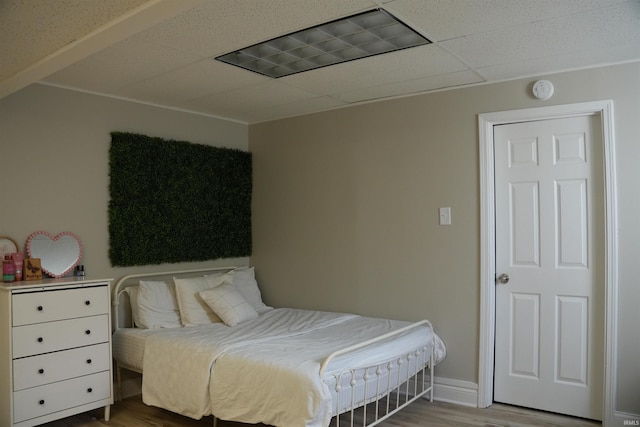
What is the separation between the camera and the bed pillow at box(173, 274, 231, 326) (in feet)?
12.3

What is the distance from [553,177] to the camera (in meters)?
3.32

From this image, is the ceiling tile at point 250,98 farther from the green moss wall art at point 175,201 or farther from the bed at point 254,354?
the bed at point 254,354

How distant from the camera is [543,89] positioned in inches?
129

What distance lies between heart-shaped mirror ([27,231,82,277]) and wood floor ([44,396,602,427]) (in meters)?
0.99

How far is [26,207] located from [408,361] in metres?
2.65

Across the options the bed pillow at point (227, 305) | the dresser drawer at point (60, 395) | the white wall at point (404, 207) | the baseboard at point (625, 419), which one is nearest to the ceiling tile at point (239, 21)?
the white wall at point (404, 207)

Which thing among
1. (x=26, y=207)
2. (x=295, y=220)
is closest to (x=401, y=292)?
(x=295, y=220)

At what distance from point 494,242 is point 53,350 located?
2.90 meters

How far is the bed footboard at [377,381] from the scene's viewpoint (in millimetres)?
2568

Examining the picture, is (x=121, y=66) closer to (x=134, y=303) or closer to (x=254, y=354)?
(x=134, y=303)

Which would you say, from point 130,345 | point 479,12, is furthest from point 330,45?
point 130,345

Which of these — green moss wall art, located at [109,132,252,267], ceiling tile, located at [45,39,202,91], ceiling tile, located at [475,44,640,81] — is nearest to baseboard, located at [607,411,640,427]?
ceiling tile, located at [475,44,640,81]

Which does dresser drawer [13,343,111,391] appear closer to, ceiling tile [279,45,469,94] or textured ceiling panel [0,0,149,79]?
textured ceiling panel [0,0,149,79]

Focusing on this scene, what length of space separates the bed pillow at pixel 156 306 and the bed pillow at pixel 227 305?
0.91ft
